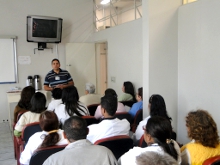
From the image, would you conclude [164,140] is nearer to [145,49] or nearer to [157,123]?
[157,123]

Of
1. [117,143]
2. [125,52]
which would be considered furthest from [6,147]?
[125,52]

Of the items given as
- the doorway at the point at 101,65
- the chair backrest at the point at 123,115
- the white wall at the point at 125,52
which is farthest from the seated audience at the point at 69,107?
the doorway at the point at 101,65

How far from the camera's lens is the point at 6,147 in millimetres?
3787

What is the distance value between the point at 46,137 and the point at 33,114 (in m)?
0.94

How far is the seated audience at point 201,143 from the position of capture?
166 cm

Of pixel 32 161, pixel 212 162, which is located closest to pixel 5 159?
pixel 32 161

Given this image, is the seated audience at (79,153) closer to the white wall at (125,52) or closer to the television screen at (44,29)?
the white wall at (125,52)

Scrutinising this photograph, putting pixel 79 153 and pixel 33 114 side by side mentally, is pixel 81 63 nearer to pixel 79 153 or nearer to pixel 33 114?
pixel 33 114

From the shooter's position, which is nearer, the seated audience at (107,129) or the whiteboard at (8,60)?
the seated audience at (107,129)

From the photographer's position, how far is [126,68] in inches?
201

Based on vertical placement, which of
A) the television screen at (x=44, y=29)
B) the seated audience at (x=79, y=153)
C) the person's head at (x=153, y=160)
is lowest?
the seated audience at (x=79, y=153)

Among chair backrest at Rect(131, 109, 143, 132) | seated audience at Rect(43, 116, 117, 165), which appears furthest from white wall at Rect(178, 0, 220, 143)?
seated audience at Rect(43, 116, 117, 165)

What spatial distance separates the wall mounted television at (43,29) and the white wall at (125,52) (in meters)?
1.21

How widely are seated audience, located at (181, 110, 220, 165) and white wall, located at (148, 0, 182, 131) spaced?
1.75 m
